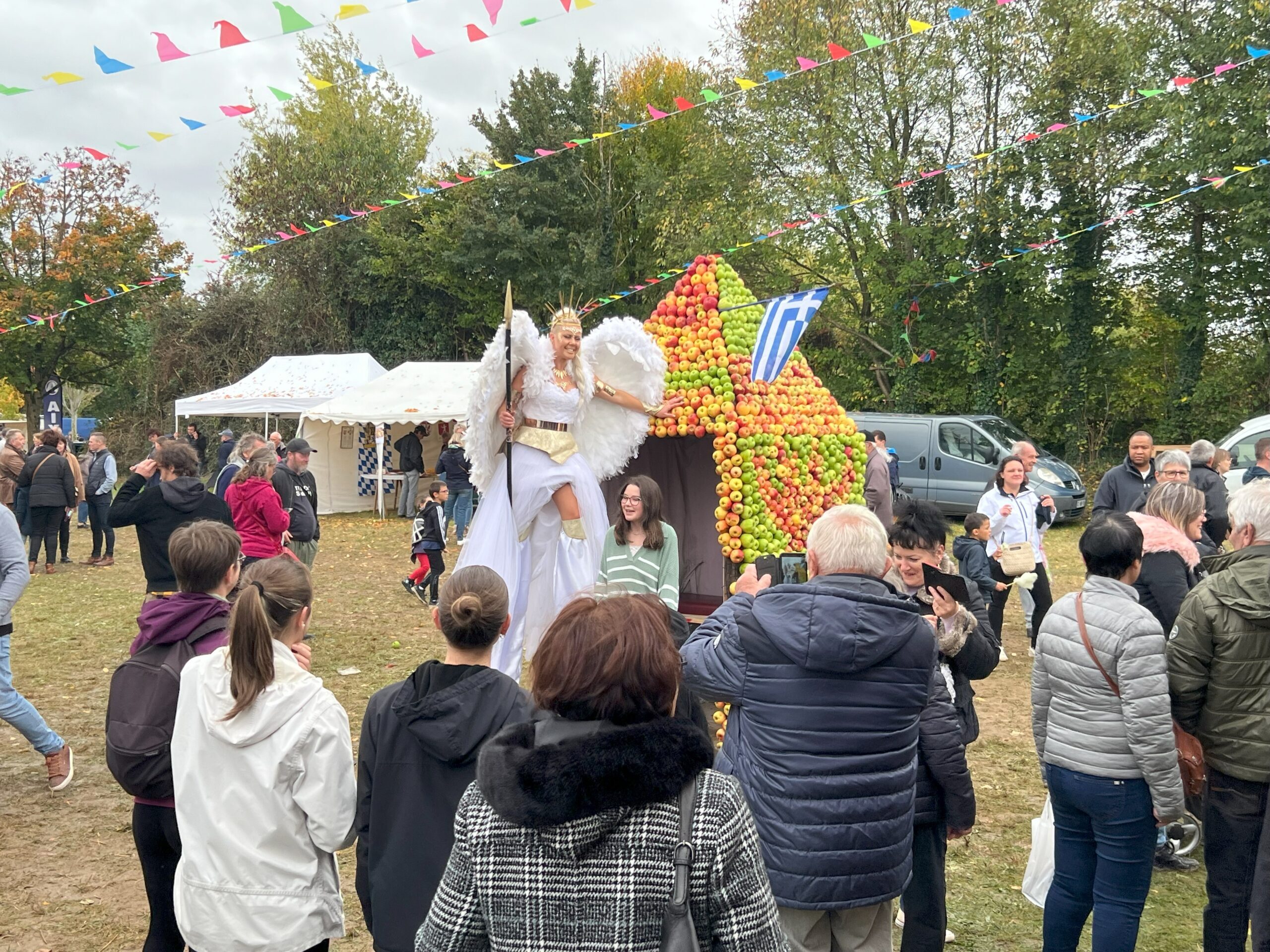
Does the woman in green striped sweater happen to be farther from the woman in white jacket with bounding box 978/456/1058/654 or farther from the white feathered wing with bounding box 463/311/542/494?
the woman in white jacket with bounding box 978/456/1058/654

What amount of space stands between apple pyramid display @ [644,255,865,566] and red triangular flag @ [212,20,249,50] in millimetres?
2634

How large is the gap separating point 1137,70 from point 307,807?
20330mm

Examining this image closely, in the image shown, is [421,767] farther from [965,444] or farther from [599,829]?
[965,444]

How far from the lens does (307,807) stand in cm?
232

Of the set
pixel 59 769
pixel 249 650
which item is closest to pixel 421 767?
pixel 249 650

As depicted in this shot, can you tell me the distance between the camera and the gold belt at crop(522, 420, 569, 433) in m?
5.58

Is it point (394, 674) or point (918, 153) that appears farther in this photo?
point (918, 153)

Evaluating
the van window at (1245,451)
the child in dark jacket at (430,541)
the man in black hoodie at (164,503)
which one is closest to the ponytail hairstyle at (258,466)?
the man in black hoodie at (164,503)

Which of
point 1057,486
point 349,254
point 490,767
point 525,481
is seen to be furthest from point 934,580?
point 349,254

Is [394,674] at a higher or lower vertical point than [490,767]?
lower

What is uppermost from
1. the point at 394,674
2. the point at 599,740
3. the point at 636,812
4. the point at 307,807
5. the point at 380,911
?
the point at 599,740

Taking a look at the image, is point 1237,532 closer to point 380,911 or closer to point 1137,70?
point 380,911

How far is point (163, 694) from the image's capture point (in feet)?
9.13

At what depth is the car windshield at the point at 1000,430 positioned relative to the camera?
55.7 ft
